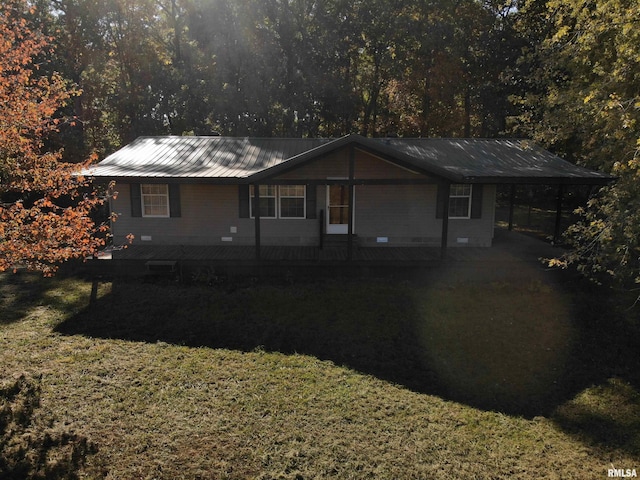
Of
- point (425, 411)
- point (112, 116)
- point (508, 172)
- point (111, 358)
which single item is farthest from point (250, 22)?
point (425, 411)

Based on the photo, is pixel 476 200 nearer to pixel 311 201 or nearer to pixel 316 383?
pixel 311 201

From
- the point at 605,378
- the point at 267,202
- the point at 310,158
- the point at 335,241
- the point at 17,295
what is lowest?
the point at 605,378

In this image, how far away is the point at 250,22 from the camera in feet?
84.0

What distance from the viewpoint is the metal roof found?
1048cm

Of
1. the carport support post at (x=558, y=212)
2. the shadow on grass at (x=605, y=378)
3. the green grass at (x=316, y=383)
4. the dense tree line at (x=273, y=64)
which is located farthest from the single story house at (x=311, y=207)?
the dense tree line at (x=273, y=64)

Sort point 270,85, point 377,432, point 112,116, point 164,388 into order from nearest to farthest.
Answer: point 377,432
point 164,388
point 270,85
point 112,116

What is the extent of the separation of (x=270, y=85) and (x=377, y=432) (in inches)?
915

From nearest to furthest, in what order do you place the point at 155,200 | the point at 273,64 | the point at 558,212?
1. the point at 558,212
2. the point at 155,200
3. the point at 273,64

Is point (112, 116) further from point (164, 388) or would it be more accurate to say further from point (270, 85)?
point (164, 388)

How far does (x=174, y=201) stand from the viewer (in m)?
12.7

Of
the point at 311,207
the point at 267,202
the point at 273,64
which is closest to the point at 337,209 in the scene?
the point at 311,207

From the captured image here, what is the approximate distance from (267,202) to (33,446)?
8.85 m

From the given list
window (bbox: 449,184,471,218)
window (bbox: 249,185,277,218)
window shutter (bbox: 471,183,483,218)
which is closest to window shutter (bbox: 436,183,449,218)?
window (bbox: 449,184,471,218)

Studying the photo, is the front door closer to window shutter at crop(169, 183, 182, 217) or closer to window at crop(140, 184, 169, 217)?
window shutter at crop(169, 183, 182, 217)
